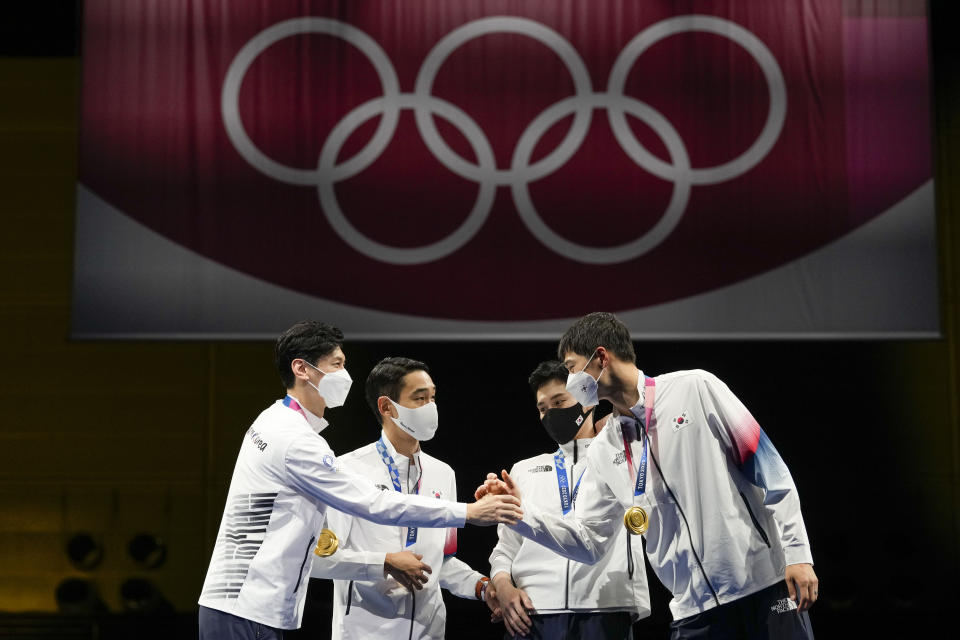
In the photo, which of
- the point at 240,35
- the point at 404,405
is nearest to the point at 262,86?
the point at 240,35

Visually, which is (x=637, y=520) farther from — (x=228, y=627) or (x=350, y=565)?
(x=228, y=627)

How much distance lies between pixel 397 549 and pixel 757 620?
1.64 meters

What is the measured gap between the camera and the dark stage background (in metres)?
8.10

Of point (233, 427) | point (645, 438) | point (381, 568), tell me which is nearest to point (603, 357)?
point (645, 438)

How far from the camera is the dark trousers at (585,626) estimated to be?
462 centimetres

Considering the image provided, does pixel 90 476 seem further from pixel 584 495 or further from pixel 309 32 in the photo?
pixel 584 495

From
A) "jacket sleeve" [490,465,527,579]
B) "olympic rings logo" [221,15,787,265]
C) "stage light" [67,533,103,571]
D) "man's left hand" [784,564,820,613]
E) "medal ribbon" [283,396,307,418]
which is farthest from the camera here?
"stage light" [67,533,103,571]

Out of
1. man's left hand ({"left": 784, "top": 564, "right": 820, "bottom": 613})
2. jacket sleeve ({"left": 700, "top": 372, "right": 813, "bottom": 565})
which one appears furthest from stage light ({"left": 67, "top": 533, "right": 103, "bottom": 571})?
man's left hand ({"left": 784, "top": 564, "right": 820, "bottom": 613})

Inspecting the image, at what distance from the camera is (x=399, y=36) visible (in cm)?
701

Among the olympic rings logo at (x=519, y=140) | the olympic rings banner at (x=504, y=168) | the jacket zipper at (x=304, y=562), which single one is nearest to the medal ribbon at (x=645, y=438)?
the jacket zipper at (x=304, y=562)

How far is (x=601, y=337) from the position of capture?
402 cm

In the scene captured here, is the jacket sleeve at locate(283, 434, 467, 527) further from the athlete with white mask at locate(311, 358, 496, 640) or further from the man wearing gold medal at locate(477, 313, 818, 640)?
the man wearing gold medal at locate(477, 313, 818, 640)

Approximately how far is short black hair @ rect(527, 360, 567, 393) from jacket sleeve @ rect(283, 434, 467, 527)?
120 cm

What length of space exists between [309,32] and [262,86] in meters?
0.49
